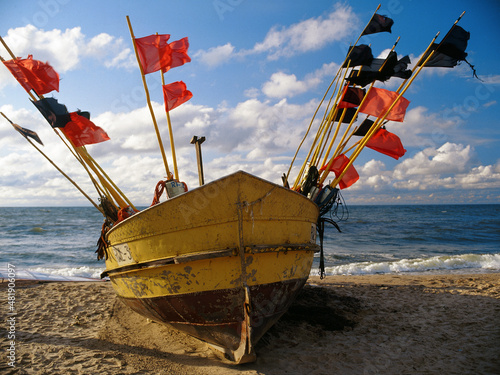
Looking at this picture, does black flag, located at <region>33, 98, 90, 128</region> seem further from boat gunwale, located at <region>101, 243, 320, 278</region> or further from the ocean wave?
the ocean wave

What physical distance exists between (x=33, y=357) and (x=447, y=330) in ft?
18.2

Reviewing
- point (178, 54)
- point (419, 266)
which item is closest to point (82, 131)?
point (178, 54)

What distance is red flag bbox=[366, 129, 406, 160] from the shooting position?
6000 mm

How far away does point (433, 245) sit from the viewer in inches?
670

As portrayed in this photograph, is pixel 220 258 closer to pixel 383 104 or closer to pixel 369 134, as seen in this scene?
pixel 369 134

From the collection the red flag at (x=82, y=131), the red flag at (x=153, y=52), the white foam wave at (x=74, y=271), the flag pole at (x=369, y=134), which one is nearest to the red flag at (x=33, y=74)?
the red flag at (x=82, y=131)

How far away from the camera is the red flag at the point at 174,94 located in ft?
17.1

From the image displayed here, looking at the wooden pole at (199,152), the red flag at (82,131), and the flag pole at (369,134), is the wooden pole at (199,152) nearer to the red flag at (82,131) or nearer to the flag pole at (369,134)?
the red flag at (82,131)

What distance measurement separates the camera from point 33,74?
4.81m

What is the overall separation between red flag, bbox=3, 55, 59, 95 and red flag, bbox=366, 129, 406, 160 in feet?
18.3

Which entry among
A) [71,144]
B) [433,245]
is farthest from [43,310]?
[433,245]

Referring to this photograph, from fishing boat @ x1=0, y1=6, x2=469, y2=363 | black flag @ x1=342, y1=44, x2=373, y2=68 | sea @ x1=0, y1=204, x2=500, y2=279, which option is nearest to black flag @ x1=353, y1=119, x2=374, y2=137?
black flag @ x1=342, y1=44, x2=373, y2=68

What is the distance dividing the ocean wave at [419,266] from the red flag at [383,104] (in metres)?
6.14

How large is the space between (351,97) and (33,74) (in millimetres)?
5539
